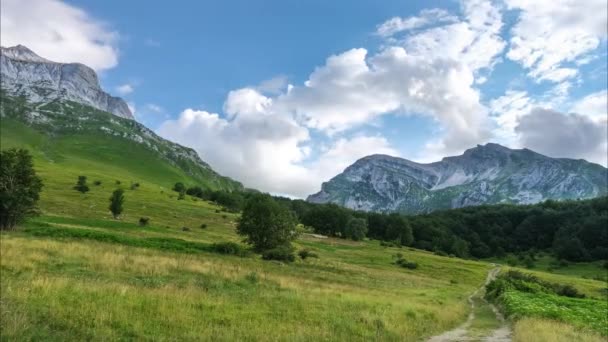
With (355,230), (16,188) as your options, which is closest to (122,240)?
(16,188)

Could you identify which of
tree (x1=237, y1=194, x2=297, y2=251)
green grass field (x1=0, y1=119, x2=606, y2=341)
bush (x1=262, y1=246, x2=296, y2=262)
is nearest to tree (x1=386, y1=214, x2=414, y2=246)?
tree (x1=237, y1=194, x2=297, y2=251)

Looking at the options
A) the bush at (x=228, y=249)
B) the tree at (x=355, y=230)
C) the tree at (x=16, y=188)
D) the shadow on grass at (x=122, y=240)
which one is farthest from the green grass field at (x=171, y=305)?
the tree at (x=355, y=230)

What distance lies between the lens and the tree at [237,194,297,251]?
6056 centimetres

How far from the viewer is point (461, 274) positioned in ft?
277

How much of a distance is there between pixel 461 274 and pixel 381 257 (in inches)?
624

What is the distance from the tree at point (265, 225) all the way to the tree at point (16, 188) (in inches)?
991

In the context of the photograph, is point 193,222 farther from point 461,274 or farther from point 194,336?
→ point 194,336

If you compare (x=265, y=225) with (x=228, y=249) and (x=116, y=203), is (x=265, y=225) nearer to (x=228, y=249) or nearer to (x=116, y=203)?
(x=228, y=249)

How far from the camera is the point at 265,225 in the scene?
60.6 metres

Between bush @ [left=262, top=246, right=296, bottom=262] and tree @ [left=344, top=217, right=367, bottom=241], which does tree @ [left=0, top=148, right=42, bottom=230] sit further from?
tree @ [left=344, top=217, right=367, bottom=241]

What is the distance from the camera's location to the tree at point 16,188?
156 ft

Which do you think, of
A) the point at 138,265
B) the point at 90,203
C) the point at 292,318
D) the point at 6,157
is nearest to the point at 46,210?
the point at 90,203

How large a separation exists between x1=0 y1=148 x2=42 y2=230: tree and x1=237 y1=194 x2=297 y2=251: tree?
25176mm

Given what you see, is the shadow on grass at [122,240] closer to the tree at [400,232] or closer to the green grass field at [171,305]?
the green grass field at [171,305]
